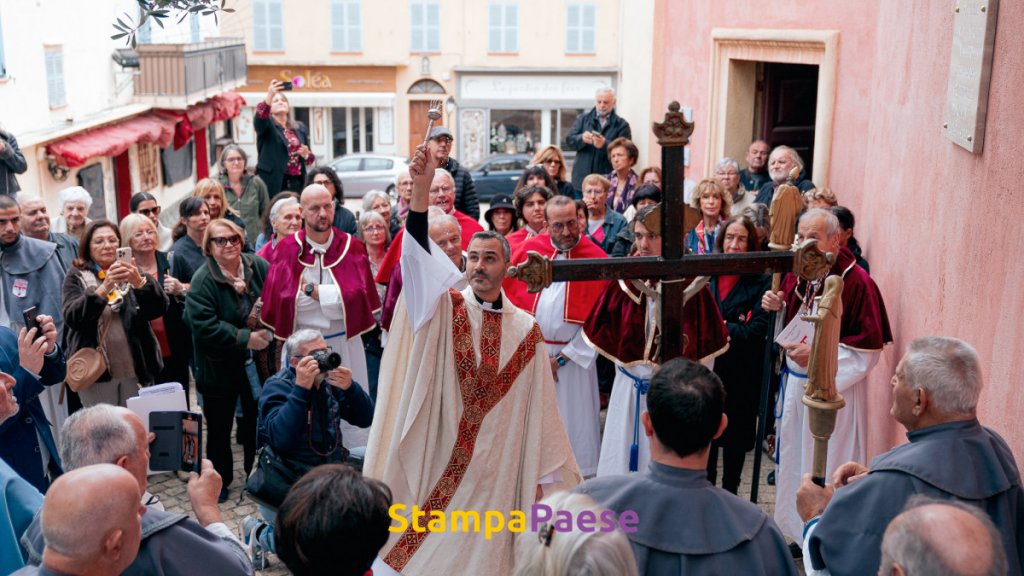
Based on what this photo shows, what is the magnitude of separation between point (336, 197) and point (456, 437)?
4420 mm

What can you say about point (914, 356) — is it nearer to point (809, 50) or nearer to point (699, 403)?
point (699, 403)

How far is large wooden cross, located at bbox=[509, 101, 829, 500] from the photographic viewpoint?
3395mm

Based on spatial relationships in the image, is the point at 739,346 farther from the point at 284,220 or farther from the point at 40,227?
the point at 40,227

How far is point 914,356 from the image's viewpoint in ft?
10.9

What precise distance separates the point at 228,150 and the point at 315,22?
23995 mm

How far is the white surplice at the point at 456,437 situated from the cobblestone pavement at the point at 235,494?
1.70 m

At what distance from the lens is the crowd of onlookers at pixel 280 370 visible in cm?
275

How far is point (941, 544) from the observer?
231cm

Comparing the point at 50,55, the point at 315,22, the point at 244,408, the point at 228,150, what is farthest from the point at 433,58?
the point at 244,408

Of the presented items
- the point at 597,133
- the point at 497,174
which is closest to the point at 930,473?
the point at 597,133

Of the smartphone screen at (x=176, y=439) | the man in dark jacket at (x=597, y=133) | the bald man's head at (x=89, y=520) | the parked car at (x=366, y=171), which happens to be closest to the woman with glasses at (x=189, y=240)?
the smartphone screen at (x=176, y=439)

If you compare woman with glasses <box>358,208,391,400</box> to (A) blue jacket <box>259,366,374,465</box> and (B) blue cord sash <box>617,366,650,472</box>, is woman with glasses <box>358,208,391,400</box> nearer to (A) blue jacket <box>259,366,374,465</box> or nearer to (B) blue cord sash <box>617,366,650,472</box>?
(A) blue jacket <box>259,366,374,465</box>

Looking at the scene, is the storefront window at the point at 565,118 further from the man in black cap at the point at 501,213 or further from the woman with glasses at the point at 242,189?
the man in black cap at the point at 501,213

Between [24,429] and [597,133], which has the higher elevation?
[597,133]
